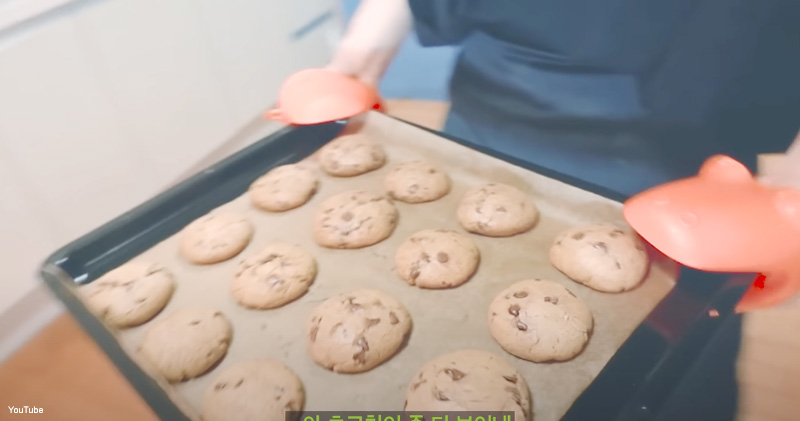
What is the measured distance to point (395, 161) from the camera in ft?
3.43

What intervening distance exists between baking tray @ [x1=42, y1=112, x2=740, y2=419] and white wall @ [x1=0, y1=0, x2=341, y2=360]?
433 millimetres

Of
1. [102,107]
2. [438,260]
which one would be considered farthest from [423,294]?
[102,107]

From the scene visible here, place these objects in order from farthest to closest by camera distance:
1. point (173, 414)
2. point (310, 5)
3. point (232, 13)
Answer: point (310, 5) → point (232, 13) → point (173, 414)

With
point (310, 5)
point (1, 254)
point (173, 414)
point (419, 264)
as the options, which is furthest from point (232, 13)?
point (173, 414)

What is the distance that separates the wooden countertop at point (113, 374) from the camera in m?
0.78

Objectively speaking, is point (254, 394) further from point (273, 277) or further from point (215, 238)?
point (215, 238)

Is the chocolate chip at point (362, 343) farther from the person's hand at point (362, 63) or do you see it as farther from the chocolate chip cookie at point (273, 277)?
the person's hand at point (362, 63)

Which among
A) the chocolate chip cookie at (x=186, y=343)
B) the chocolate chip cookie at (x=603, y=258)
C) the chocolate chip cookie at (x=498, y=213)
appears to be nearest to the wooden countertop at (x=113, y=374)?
the chocolate chip cookie at (x=186, y=343)

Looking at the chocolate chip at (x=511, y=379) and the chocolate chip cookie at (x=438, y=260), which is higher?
the chocolate chip cookie at (x=438, y=260)

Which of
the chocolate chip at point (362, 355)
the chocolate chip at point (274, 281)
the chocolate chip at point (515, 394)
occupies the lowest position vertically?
the chocolate chip at point (515, 394)

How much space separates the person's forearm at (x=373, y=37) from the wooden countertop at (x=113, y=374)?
0.17 m

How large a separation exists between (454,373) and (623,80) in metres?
0.49

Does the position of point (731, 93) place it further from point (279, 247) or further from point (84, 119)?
point (84, 119)

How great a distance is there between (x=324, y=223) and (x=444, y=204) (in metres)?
0.19
